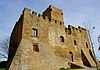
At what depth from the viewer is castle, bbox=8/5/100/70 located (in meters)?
20.4

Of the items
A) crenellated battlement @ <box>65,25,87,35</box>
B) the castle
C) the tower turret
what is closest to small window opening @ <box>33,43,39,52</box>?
the castle

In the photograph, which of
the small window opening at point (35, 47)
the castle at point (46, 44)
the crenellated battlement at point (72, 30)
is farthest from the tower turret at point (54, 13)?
the small window opening at point (35, 47)

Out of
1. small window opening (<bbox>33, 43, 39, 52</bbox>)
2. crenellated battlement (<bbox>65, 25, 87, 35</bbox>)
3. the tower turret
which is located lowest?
small window opening (<bbox>33, 43, 39, 52</bbox>)

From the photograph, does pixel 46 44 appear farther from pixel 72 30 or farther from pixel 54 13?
pixel 72 30

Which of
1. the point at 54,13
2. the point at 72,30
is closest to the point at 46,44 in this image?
the point at 54,13

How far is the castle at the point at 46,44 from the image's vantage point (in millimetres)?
20391

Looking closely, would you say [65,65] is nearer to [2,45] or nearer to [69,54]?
[69,54]

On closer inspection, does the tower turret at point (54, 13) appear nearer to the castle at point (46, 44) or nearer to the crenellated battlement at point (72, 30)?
the castle at point (46, 44)

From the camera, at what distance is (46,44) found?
23328 millimetres

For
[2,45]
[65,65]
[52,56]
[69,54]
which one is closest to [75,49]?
[69,54]

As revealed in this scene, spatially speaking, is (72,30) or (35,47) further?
(72,30)

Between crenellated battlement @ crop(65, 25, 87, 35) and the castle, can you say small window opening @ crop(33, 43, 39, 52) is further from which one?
crenellated battlement @ crop(65, 25, 87, 35)

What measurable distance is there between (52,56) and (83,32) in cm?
1160

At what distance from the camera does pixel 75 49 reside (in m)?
28.2
